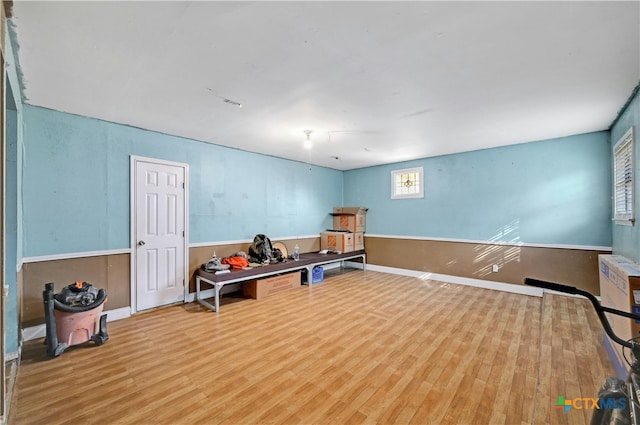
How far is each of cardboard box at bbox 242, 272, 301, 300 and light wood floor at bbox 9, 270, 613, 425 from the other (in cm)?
57

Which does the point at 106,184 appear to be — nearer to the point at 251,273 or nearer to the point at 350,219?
the point at 251,273

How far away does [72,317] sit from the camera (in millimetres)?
→ 2574

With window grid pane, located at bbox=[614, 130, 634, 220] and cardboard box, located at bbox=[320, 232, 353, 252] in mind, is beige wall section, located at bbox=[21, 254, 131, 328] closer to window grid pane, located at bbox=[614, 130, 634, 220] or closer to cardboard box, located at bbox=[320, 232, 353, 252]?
cardboard box, located at bbox=[320, 232, 353, 252]

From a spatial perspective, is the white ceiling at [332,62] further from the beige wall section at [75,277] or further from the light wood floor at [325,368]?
the light wood floor at [325,368]

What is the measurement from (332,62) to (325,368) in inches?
100

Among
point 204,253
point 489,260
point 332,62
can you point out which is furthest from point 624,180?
point 204,253

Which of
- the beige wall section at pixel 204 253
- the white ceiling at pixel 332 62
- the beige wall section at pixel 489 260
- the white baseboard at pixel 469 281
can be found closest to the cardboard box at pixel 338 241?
the beige wall section at pixel 489 260

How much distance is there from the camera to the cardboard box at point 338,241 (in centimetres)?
589

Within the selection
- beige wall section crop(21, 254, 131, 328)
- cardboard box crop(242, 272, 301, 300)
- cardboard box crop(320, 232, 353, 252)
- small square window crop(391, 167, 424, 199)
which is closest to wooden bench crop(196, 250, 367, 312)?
cardboard box crop(242, 272, 301, 300)

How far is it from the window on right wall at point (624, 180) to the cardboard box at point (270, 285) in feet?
14.3

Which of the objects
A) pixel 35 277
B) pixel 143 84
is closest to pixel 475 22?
pixel 143 84

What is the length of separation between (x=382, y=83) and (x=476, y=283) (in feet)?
13.7

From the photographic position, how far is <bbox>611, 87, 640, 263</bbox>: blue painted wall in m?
2.52

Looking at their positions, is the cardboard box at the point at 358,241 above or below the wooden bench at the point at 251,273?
above
